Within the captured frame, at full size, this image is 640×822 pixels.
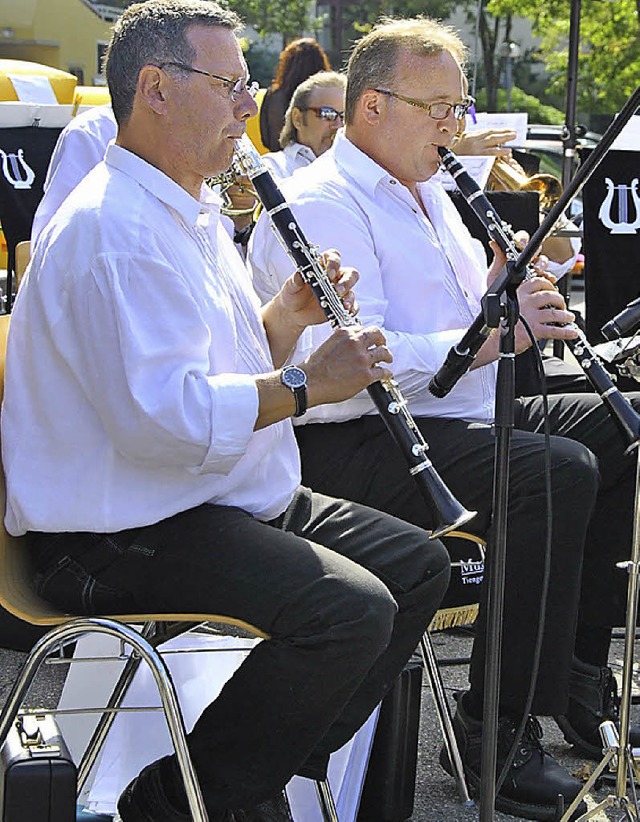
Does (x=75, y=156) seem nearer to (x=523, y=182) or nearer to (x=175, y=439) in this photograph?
(x=523, y=182)

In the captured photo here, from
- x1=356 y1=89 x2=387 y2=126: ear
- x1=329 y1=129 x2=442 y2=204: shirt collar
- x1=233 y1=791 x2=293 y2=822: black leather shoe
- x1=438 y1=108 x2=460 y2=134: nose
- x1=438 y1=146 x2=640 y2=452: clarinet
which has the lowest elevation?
x1=233 y1=791 x2=293 y2=822: black leather shoe

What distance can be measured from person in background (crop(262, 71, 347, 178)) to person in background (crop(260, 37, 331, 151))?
2.21ft

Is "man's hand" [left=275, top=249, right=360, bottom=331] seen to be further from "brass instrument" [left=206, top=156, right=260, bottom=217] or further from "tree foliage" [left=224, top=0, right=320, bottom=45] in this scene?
"tree foliage" [left=224, top=0, right=320, bottom=45]

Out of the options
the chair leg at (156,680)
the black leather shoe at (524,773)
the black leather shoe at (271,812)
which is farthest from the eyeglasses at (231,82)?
the black leather shoe at (524,773)

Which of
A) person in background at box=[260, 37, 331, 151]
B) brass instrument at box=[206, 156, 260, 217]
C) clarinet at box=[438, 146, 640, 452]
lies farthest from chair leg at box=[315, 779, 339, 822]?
person in background at box=[260, 37, 331, 151]

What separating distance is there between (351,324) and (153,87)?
56 cm

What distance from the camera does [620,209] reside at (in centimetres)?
386

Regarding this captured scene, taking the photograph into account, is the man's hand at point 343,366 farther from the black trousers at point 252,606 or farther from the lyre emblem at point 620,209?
the lyre emblem at point 620,209

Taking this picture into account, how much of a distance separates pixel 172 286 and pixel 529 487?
1.00m

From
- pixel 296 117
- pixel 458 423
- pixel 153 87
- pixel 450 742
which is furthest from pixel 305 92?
pixel 450 742

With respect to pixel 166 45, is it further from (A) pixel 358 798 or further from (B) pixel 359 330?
(A) pixel 358 798

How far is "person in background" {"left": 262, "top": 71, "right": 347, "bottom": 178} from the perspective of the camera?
16.4ft

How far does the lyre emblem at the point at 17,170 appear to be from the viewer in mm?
4758

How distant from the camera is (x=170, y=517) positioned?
2.21 m
